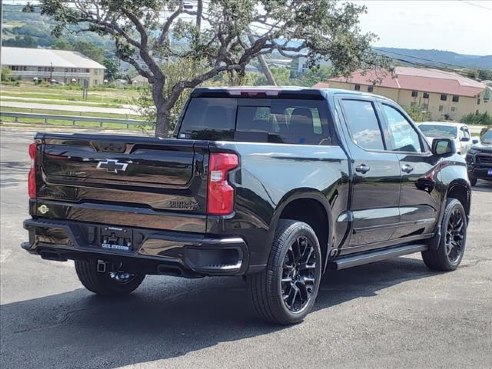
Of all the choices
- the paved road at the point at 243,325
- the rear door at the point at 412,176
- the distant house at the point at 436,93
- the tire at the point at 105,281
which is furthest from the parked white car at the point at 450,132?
the distant house at the point at 436,93

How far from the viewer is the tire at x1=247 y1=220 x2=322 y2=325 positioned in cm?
594

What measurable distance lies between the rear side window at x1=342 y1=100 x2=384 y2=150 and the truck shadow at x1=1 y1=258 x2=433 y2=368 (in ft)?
4.77

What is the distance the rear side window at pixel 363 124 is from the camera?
720cm

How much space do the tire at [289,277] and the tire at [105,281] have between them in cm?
162

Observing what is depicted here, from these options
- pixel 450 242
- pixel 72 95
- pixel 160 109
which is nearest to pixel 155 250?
pixel 450 242

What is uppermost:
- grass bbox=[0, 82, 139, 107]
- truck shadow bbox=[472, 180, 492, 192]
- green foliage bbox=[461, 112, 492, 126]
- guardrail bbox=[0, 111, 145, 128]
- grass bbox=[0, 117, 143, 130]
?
truck shadow bbox=[472, 180, 492, 192]

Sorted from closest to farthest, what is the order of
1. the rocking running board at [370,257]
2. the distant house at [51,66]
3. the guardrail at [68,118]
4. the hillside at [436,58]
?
the rocking running board at [370,257] < the hillside at [436,58] < the guardrail at [68,118] < the distant house at [51,66]

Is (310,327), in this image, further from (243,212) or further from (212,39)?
(212,39)

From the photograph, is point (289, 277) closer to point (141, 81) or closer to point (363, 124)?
point (363, 124)

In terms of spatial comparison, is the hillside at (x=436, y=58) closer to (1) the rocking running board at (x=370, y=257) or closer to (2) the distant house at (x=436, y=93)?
(2) the distant house at (x=436, y=93)

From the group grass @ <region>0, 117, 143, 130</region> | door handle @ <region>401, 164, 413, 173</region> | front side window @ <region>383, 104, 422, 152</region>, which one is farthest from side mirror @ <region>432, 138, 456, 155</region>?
grass @ <region>0, 117, 143, 130</region>

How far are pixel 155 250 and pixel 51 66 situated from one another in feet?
454

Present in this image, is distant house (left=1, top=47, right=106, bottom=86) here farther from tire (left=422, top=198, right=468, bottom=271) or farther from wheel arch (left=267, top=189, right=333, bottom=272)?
wheel arch (left=267, top=189, right=333, bottom=272)

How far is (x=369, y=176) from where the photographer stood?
714cm
